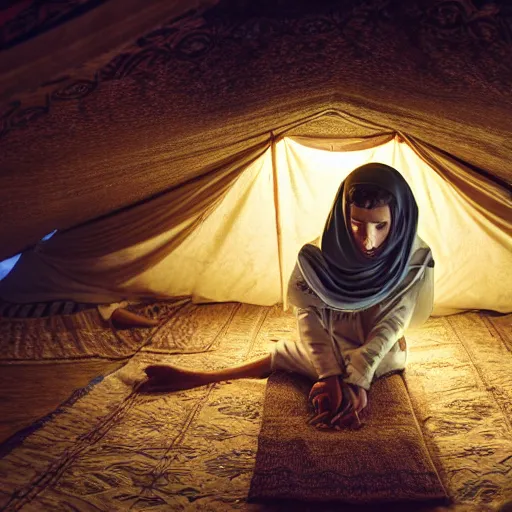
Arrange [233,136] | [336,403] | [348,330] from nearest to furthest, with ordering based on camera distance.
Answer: [336,403] < [348,330] < [233,136]

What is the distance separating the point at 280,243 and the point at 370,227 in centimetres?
152

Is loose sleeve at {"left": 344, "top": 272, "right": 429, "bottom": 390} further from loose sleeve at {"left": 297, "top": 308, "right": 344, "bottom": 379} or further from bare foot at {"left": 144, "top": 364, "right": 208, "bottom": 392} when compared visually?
bare foot at {"left": 144, "top": 364, "right": 208, "bottom": 392}

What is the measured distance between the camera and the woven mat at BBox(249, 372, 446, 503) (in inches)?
72.4

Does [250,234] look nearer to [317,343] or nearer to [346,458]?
[317,343]

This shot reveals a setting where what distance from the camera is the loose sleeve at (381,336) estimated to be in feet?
7.52

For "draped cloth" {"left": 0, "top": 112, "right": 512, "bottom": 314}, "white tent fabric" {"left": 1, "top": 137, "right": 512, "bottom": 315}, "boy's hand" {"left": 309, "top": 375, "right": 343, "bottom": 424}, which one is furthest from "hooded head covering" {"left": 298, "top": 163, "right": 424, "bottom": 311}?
"white tent fabric" {"left": 1, "top": 137, "right": 512, "bottom": 315}

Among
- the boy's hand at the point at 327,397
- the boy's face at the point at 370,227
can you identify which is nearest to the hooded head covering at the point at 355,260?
the boy's face at the point at 370,227

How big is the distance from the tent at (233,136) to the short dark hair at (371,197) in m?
0.35

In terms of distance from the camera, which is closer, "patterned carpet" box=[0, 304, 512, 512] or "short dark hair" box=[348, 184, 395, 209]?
"patterned carpet" box=[0, 304, 512, 512]

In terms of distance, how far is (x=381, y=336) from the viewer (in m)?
2.39

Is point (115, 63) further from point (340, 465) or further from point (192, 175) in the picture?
point (192, 175)

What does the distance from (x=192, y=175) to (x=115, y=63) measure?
1893 millimetres

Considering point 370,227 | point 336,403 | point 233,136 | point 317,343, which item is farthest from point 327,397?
point 233,136

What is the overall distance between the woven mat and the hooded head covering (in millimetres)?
392
